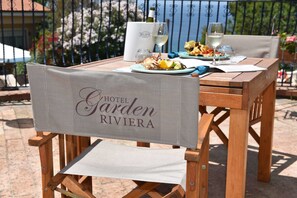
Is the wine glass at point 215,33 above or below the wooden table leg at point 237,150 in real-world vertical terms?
above

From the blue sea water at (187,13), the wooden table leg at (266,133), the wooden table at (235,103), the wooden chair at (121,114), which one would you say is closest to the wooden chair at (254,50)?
the wooden table leg at (266,133)

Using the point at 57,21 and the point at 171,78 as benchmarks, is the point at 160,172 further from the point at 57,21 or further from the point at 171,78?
the point at 57,21

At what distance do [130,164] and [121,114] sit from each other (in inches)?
15.3

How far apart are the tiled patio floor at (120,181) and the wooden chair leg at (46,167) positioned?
781 millimetres

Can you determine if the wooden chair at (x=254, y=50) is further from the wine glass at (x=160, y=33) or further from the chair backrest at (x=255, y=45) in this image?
the wine glass at (x=160, y=33)

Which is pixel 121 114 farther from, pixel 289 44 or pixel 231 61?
pixel 289 44

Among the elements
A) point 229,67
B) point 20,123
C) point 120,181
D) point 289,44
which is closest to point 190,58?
point 229,67

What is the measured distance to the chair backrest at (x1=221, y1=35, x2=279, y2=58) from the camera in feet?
8.63

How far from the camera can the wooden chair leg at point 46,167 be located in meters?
1.48

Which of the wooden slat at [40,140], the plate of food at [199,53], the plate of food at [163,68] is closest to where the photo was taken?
the wooden slat at [40,140]

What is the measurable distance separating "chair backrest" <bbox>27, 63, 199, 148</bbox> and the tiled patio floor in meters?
0.99

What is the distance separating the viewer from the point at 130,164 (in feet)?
5.38

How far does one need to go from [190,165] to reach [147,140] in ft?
0.55

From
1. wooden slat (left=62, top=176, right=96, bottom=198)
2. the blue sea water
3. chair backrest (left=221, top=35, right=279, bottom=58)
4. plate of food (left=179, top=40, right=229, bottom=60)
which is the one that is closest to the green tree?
the blue sea water
